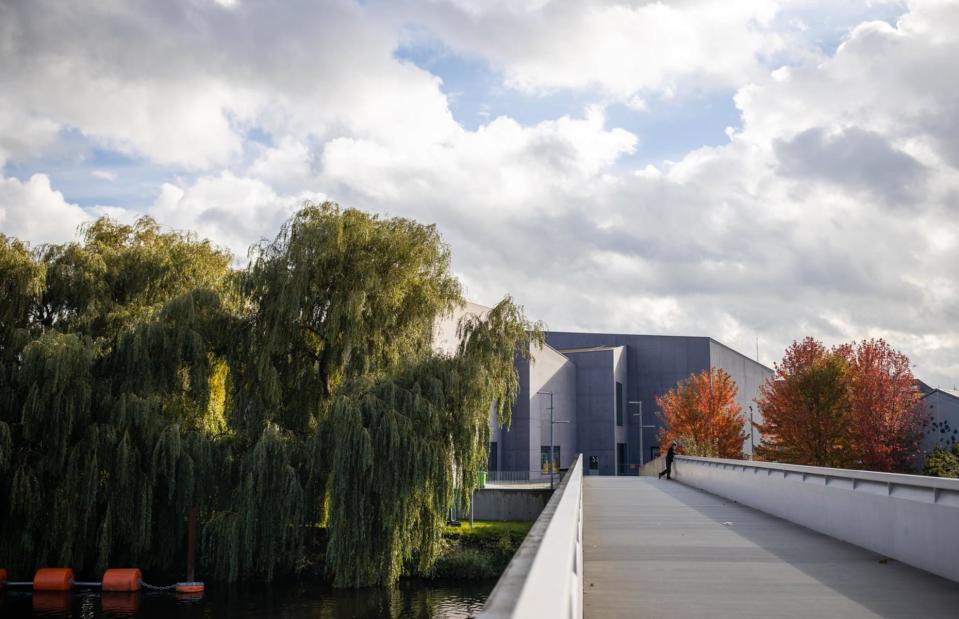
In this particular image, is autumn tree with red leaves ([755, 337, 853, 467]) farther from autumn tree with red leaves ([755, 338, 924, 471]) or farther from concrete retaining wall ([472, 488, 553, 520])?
concrete retaining wall ([472, 488, 553, 520])

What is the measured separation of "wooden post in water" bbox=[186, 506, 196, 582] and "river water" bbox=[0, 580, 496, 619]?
70 centimetres

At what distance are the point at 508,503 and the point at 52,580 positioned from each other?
23.6 m

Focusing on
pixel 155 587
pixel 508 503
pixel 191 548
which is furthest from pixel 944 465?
pixel 155 587

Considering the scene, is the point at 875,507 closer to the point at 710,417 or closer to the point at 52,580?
the point at 52,580

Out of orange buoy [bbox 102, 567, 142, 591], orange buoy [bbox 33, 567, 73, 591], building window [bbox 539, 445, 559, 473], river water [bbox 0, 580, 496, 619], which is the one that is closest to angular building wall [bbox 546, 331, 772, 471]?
building window [bbox 539, 445, 559, 473]

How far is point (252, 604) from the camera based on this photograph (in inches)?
923

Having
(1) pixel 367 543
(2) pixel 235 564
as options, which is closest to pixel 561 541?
(1) pixel 367 543

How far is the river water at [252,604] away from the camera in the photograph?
73.0 feet

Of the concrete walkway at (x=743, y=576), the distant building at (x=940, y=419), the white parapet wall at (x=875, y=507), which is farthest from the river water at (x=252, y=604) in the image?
the distant building at (x=940, y=419)

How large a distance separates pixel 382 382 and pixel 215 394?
6.26 meters

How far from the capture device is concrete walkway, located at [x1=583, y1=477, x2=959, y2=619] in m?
5.79

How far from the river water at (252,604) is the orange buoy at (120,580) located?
8.2 inches

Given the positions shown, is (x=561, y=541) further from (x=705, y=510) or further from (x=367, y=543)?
(x=367, y=543)

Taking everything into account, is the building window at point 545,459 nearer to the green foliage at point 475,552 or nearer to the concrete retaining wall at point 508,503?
the concrete retaining wall at point 508,503
